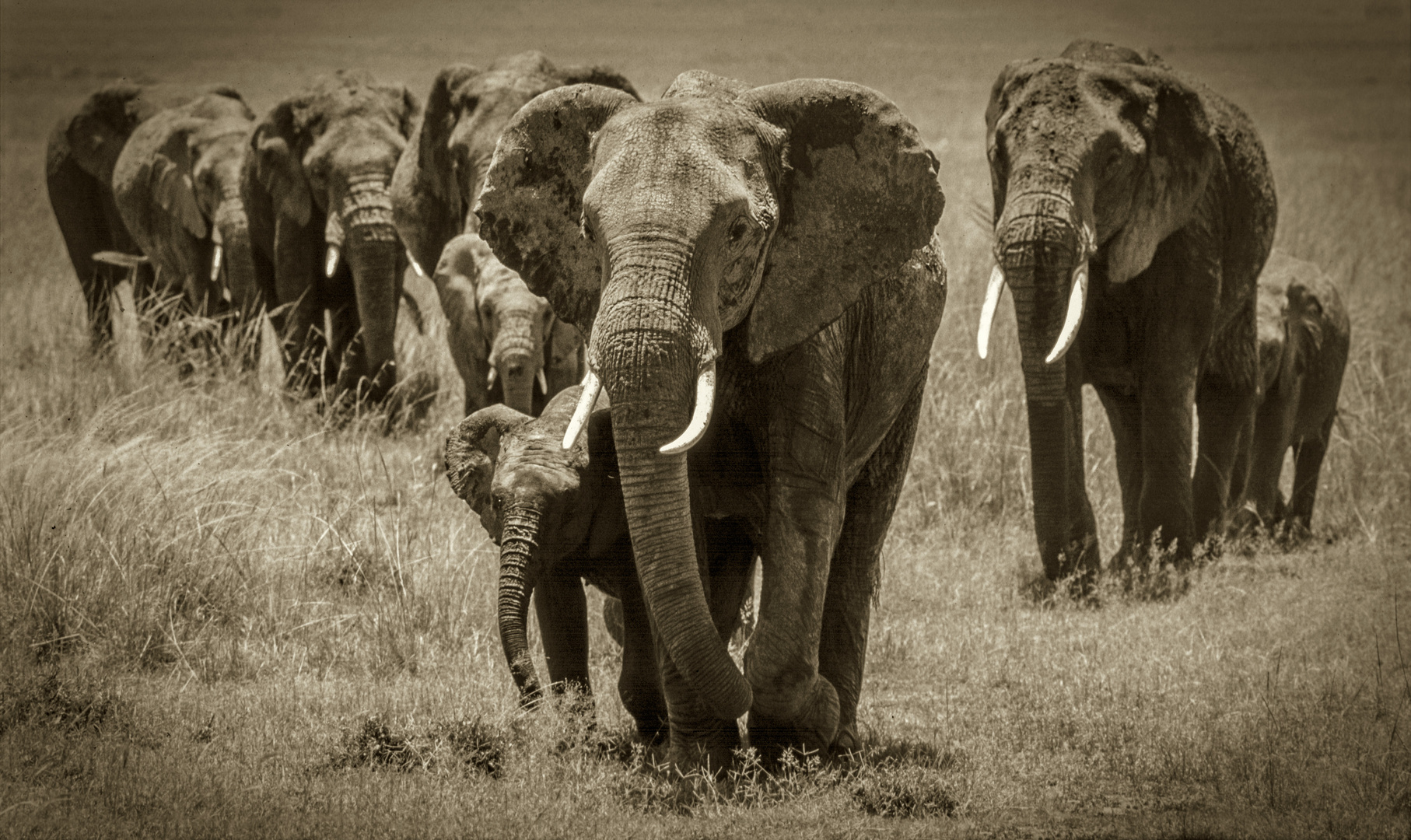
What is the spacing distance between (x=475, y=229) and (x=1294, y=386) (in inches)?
216

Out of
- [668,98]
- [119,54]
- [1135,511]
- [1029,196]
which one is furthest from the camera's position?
[119,54]

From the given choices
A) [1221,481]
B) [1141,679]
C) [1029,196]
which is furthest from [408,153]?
[1141,679]

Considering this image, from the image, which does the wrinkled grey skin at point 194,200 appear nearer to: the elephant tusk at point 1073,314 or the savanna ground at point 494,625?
the savanna ground at point 494,625

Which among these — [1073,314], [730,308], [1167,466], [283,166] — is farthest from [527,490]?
[283,166]

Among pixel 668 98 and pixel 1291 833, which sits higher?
pixel 668 98

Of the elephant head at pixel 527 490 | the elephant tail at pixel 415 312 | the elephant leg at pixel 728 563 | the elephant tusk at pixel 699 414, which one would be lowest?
the elephant tail at pixel 415 312

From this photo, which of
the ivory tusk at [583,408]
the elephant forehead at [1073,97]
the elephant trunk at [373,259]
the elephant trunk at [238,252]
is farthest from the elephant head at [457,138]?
the ivory tusk at [583,408]

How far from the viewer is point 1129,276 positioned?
8.81m

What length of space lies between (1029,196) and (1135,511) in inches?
85.5

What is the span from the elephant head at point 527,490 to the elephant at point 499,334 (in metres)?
2.13

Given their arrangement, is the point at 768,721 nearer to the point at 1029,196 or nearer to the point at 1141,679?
the point at 1141,679

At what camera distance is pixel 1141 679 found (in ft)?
22.9

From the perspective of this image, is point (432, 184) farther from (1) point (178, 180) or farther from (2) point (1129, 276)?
(2) point (1129, 276)

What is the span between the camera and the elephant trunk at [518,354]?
27.4ft
